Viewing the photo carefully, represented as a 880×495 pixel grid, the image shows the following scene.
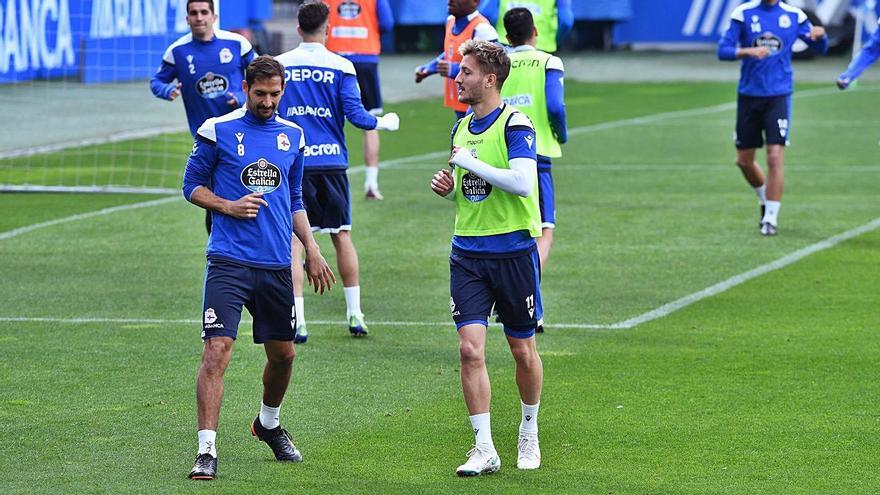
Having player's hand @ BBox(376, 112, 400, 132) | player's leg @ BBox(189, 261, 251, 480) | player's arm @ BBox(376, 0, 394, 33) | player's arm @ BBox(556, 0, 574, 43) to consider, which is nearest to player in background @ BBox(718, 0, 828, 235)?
player's arm @ BBox(556, 0, 574, 43)

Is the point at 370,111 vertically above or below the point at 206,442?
below

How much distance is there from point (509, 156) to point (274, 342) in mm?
1424

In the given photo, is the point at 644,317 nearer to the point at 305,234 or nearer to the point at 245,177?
the point at 305,234

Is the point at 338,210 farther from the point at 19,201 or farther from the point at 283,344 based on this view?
the point at 19,201

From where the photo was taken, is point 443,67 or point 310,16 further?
point 443,67

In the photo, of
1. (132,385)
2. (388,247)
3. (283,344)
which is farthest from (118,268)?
(283,344)

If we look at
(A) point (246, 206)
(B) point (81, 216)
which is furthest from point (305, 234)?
(B) point (81, 216)

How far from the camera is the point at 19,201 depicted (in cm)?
1658

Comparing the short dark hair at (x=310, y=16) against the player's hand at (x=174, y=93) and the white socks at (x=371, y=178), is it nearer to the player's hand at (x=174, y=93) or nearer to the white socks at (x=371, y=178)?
the player's hand at (x=174, y=93)

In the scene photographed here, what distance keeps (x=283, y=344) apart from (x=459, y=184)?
1.14 meters

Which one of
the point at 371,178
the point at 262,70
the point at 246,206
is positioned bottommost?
the point at 371,178

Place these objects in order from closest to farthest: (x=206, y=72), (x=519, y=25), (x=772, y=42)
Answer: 1. (x=519, y=25)
2. (x=206, y=72)
3. (x=772, y=42)

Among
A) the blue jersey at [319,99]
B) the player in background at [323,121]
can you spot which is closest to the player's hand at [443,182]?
the player in background at [323,121]

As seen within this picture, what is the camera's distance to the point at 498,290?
291 inches
